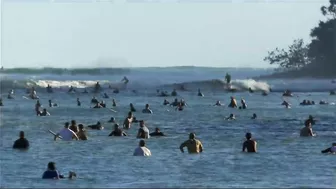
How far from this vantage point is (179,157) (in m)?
46.3

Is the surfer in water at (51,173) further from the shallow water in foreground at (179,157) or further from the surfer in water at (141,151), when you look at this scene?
the surfer in water at (141,151)

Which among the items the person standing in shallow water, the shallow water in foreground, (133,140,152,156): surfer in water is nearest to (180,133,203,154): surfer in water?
the shallow water in foreground

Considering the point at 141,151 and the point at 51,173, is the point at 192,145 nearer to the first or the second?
the point at 141,151

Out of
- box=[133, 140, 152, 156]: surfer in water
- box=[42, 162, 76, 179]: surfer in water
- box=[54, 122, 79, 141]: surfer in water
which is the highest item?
A: box=[54, 122, 79, 141]: surfer in water

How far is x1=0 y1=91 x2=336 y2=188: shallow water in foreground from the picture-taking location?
126 feet

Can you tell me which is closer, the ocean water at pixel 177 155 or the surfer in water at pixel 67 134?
the ocean water at pixel 177 155

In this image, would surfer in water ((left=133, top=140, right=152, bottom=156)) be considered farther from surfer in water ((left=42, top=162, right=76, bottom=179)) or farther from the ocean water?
surfer in water ((left=42, top=162, right=76, bottom=179))

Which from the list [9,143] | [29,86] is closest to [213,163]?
[9,143]

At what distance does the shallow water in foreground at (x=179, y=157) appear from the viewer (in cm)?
3834

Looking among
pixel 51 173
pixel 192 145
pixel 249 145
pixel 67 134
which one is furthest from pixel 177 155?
pixel 51 173

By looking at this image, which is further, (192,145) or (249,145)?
(249,145)

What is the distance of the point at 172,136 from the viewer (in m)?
58.6

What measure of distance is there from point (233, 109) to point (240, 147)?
1557 inches

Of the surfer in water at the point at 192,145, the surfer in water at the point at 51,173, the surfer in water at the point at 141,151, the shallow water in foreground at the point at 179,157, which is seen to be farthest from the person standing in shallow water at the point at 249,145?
the surfer in water at the point at 51,173
